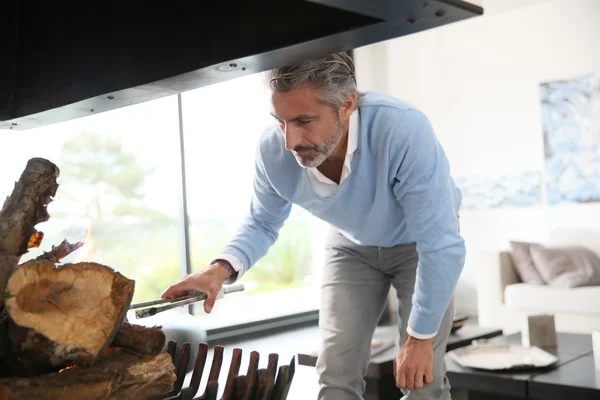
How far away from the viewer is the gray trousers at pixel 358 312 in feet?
6.14

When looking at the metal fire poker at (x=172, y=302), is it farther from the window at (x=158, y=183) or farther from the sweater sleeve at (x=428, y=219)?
the window at (x=158, y=183)

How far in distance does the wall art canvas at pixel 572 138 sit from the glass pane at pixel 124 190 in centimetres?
307

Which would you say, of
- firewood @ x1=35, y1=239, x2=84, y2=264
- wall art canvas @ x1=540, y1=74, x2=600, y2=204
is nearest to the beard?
firewood @ x1=35, y1=239, x2=84, y2=264

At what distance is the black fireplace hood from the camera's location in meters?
1.04

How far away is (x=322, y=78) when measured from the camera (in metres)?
1.58

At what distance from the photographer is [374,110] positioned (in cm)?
175

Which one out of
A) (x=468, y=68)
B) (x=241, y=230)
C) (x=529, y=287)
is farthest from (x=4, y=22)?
(x=468, y=68)

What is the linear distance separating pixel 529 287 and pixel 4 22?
4.19 m

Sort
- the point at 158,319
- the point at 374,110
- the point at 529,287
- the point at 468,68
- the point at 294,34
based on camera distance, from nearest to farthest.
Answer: the point at 294,34 → the point at 374,110 → the point at 158,319 → the point at 529,287 → the point at 468,68

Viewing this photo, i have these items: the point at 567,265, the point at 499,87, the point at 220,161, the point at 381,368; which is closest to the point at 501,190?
the point at 499,87

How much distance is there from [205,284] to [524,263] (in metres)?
3.83

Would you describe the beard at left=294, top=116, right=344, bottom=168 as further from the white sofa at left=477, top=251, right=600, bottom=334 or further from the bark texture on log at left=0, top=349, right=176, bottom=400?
the white sofa at left=477, top=251, right=600, bottom=334

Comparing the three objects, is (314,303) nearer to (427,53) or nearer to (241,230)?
(427,53)

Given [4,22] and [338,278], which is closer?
[4,22]
